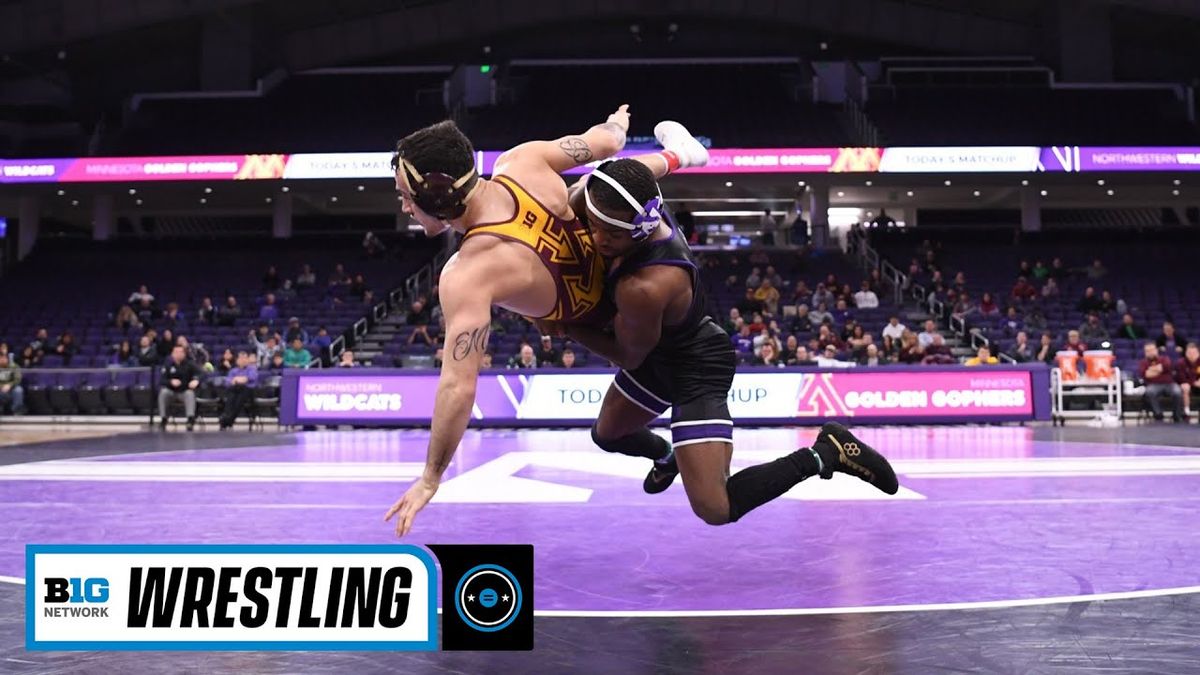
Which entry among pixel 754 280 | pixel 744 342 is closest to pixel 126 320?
pixel 744 342

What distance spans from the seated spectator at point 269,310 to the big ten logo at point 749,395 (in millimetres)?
10875

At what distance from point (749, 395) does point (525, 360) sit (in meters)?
3.40

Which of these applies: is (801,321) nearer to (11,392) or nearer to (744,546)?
(744,546)

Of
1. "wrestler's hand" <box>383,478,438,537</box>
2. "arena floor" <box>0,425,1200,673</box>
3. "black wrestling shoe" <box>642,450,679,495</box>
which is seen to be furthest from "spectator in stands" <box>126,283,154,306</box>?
"wrestler's hand" <box>383,478,438,537</box>

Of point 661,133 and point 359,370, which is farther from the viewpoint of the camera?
point 359,370

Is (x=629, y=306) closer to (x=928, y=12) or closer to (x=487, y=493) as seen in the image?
(x=487, y=493)

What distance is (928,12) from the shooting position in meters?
27.6

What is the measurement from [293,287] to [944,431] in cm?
1591

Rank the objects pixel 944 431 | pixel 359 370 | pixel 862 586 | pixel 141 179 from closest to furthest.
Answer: pixel 862 586
pixel 944 431
pixel 359 370
pixel 141 179

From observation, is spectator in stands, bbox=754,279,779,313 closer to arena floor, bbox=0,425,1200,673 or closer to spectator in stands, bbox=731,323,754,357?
spectator in stands, bbox=731,323,754,357

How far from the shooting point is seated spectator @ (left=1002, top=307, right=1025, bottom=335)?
17906 millimetres

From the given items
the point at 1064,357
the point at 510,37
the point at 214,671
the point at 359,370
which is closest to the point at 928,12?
the point at 510,37

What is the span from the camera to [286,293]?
→ 21.6 metres

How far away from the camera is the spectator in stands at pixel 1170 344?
52.1ft
